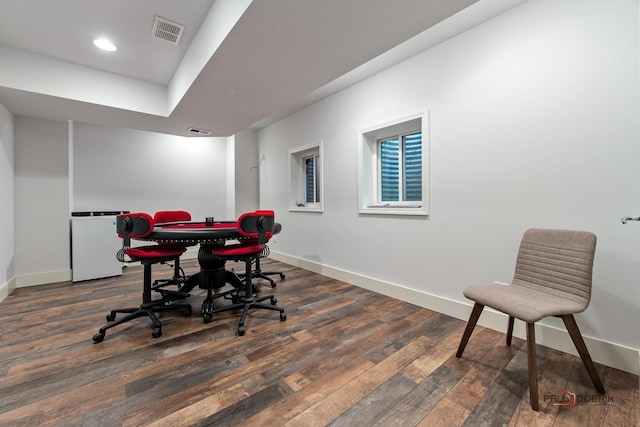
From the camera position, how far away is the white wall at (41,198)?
331cm

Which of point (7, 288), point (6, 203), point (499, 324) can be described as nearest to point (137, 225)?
point (6, 203)

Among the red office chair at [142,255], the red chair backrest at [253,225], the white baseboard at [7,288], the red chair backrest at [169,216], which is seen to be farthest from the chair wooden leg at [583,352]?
the white baseboard at [7,288]

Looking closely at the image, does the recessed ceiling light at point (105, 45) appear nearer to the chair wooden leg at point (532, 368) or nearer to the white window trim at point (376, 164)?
the white window trim at point (376, 164)

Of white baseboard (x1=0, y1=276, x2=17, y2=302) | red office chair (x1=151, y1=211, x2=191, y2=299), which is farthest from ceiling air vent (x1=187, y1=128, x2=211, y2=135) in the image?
white baseboard (x1=0, y1=276, x2=17, y2=302)

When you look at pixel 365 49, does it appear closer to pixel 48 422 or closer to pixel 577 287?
pixel 577 287

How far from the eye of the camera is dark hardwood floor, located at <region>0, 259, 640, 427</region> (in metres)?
1.29

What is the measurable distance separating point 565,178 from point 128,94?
174 inches

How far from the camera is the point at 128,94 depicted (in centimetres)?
310

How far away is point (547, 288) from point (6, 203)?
209 inches

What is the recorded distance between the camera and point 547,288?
162cm

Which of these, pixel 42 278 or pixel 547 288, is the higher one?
pixel 547 288

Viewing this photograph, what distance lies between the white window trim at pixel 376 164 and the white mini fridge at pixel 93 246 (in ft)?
12.1

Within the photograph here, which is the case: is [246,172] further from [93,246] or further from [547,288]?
[547,288]

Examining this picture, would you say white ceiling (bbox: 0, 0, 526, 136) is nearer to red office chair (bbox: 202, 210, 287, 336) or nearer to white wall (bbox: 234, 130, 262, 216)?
red office chair (bbox: 202, 210, 287, 336)
